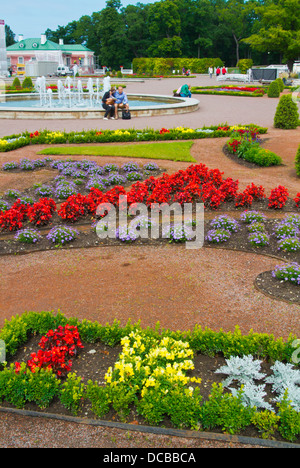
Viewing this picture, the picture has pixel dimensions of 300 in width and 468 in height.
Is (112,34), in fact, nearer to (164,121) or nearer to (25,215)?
(164,121)

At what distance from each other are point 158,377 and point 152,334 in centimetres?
56

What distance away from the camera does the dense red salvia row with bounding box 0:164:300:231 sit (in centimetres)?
660

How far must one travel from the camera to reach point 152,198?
23.2 ft

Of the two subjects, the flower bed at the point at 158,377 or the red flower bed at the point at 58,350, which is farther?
the red flower bed at the point at 58,350

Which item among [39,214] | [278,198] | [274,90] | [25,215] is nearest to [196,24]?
[274,90]

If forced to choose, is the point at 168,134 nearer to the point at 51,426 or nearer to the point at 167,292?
the point at 167,292

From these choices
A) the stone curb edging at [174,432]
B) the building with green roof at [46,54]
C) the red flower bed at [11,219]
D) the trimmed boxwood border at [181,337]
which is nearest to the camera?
the stone curb edging at [174,432]

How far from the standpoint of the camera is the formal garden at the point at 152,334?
3033 millimetres

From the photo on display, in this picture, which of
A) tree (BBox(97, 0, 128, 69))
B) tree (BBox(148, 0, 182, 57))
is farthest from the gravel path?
tree (BBox(97, 0, 128, 69))

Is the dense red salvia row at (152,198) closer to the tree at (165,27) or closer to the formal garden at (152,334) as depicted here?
Result: the formal garden at (152,334)

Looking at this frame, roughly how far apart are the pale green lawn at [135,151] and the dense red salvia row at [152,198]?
2706 millimetres

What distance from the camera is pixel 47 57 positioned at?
6525 centimetres

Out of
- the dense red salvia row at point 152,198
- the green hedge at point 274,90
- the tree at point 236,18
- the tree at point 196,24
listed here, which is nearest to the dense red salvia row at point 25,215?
the dense red salvia row at point 152,198

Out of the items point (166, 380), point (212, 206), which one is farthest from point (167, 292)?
point (212, 206)
